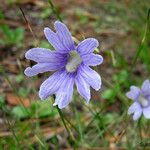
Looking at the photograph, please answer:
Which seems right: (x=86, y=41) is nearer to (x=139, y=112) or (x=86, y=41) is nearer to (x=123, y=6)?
(x=139, y=112)

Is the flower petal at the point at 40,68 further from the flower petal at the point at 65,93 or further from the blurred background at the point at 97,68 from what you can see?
the blurred background at the point at 97,68

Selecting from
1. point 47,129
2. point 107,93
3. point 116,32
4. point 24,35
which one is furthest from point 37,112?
point 116,32

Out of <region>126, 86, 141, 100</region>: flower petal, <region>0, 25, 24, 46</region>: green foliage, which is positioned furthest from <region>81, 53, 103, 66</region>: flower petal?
<region>0, 25, 24, 46</region>: green foliage

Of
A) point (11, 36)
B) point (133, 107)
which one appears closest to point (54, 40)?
point (133, 107)

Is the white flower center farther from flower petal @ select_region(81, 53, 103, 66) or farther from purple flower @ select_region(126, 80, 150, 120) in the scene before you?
flower petal @ select_region(81, 53, 103, 66)

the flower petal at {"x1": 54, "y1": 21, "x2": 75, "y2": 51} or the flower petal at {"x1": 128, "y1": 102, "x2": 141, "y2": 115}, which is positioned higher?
the flower petal at {"x1": 54, "y1": 21, "x2": 75, "y2": 51}

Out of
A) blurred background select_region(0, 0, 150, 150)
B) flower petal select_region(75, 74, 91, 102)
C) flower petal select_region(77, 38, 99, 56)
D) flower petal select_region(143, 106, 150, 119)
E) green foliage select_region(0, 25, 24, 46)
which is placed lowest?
blurred background select_region(0, 0, 150, 150)
